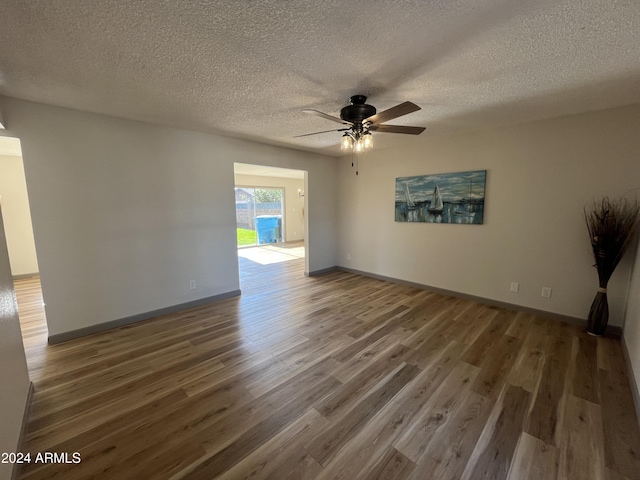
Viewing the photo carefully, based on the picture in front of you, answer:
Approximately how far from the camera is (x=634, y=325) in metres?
2.22

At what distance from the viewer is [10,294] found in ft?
5.93

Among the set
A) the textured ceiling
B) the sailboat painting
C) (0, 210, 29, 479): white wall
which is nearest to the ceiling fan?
the textured ceiling

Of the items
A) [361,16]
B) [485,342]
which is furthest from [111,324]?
[485,342]

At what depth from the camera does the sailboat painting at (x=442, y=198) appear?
3.68 metres

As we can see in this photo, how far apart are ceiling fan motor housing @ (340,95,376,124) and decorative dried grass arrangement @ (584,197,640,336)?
8.82ft

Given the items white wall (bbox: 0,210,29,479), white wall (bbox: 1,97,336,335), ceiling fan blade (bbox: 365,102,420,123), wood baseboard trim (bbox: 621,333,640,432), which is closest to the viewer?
white wall (bbox: 0,210,29,479)

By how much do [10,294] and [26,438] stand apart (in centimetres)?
93

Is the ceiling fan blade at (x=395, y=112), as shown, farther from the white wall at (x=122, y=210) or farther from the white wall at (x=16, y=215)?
the white wall at (x=16, y=215)

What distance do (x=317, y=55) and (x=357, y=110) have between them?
65 cm

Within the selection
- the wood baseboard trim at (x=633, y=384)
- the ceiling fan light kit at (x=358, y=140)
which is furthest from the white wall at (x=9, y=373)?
the wood baseboard trim at (x=633, y=384)

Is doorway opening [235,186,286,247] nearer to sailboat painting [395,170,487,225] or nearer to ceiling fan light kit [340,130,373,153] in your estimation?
sailboat painting [395,170,487,225]

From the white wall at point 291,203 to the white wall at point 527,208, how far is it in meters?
4.91

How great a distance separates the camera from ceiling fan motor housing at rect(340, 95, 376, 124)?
7.47ft

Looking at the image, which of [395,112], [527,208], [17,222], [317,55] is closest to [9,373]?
[317,55]
